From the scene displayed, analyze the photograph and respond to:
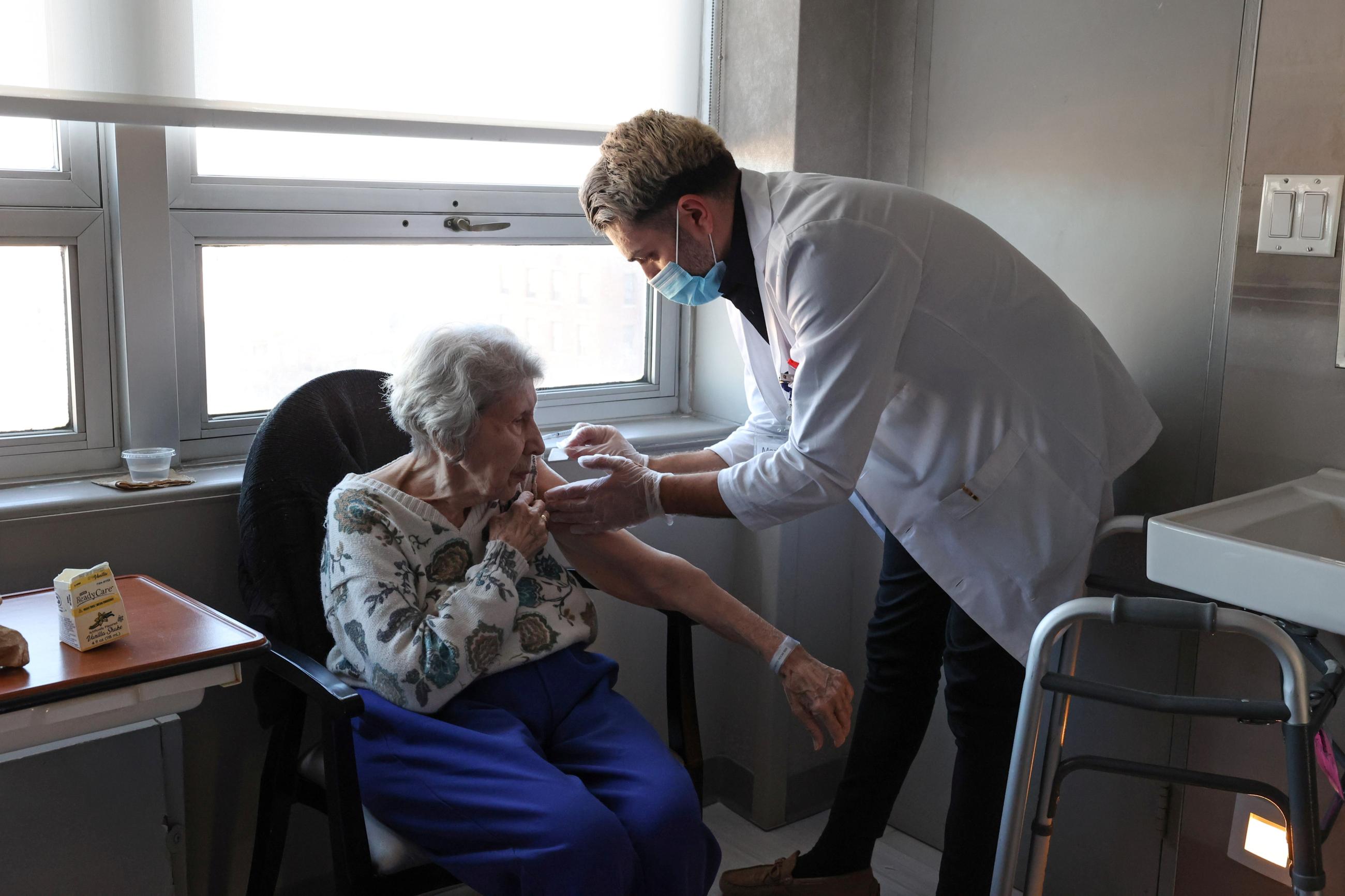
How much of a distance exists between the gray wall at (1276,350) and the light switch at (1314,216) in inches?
1.6

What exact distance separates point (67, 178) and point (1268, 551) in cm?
195

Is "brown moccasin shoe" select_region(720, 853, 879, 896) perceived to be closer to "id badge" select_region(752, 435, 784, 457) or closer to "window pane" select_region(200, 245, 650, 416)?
"id badge" select_region(752, 435, 784, 457)

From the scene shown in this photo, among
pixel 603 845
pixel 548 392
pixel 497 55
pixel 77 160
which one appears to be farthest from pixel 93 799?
pixel 497 55

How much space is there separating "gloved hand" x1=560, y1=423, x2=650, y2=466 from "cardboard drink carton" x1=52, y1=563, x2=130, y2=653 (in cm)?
83

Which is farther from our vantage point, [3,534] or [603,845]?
[3,534]

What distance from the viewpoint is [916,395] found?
1843mm

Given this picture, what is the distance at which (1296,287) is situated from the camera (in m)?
1.87

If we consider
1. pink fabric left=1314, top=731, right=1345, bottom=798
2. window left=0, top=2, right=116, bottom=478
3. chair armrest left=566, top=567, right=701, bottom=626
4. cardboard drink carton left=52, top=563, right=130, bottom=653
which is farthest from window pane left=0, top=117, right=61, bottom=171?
pink fabric left=1314, top=731, right=1345, bottom=798

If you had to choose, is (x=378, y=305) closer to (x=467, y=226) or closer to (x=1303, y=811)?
(x=467, y=226)

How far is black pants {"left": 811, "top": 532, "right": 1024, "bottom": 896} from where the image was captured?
1.96 metres

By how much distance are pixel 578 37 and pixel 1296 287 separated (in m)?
1.46

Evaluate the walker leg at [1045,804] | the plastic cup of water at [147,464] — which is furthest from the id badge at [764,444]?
the plastic cup of water at [147,464]

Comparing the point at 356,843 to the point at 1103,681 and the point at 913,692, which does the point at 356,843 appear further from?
the point at 1103,681

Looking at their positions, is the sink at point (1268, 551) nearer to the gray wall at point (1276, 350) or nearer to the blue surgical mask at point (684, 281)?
the gray wall at point (1276, 350)
